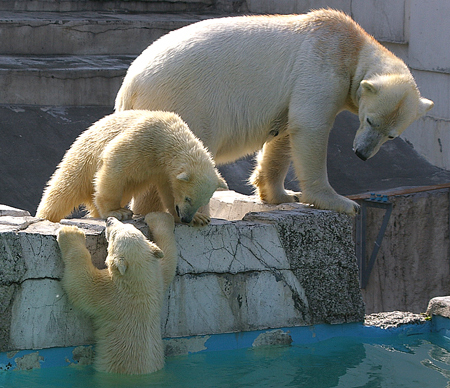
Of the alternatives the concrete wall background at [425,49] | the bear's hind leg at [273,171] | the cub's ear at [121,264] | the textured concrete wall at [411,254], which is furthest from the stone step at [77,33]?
the cub's ear at [121,264]

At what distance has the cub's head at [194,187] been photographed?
13.6 feet

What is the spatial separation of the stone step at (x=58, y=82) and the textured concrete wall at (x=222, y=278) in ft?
13.3

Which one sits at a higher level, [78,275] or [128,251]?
[128,251]

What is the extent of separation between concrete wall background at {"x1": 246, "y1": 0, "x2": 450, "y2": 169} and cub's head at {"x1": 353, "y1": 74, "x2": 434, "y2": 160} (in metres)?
4.14

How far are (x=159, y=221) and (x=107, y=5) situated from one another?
7.28 meters

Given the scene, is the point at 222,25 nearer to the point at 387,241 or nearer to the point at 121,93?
the point at 121,93

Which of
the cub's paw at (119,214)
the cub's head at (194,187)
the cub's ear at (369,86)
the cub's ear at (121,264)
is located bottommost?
the cub's ear at (121,264)

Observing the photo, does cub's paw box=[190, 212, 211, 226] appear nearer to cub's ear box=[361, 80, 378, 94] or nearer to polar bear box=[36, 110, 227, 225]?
polar bear box=[36, 110, 227, 225]

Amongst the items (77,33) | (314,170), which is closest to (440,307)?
(314,170)

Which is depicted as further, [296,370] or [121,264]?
[296,370]

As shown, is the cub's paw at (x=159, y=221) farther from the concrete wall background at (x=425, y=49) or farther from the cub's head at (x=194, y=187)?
the concrete wall background at (x=425, y=49)

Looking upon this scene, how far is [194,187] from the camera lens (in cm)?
413

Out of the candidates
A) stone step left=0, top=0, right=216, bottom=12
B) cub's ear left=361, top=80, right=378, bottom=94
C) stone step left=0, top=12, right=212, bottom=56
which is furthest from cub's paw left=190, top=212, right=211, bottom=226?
stone step left=0, top=0, right=216, bottom=12

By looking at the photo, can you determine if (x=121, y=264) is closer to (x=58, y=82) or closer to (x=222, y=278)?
(x=222, y=278)
